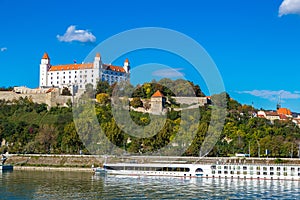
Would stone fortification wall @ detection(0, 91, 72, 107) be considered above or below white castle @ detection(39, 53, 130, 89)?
below

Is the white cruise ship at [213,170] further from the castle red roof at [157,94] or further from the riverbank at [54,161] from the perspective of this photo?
the castle red roof at [157,94]

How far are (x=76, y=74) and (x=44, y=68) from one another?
6.03m

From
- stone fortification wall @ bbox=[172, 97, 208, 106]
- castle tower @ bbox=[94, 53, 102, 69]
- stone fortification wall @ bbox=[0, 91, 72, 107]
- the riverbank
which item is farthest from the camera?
castle tower @ bbox=[94, 53, 102, 69]

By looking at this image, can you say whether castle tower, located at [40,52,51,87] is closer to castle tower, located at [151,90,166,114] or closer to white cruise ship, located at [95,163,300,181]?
castle tower, located at [151,90,166,114]

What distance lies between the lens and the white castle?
74125 mm

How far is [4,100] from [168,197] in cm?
4991

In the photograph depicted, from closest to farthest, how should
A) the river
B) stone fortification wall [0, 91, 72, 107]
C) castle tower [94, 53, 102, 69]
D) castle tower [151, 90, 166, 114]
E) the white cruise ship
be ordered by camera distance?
the river, the white cruise ship, castle tower [151, 90, 166, 114], stone fortification wall [0, 91, 72, 107], castle tower [94, 53, 102, 69]

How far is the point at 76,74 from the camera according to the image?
7488cm

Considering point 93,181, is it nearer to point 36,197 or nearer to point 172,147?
point 36,197

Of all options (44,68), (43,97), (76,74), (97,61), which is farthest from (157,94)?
(44,68)

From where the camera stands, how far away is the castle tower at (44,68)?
252ft

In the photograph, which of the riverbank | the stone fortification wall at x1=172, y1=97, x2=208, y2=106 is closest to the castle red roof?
the stone fortification wall at x1=172, y1=97, x2=208, y2=106

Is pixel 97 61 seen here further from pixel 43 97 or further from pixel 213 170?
pixel 213 170

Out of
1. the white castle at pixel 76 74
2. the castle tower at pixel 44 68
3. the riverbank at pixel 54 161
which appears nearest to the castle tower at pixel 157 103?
the white castle at pixel 76 74
